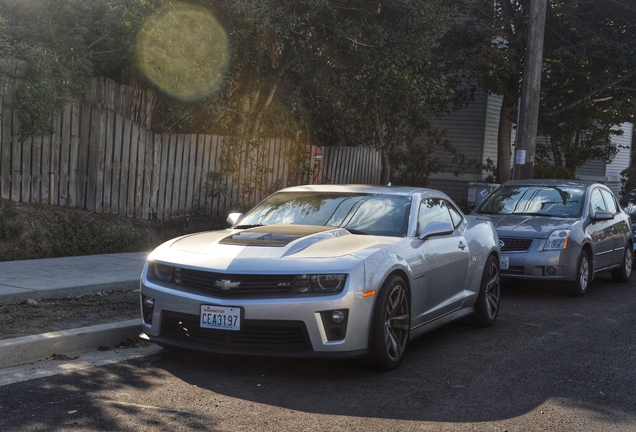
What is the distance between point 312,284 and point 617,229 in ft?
27.0

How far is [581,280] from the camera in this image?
36.8 feet

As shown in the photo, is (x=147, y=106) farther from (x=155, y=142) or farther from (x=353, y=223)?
(x=353, y=223)

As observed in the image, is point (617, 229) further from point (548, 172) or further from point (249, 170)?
point (548, 172)

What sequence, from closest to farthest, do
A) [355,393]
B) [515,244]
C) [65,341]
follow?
[355,393], [65,341], [515,244]

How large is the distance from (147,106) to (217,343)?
8.27m

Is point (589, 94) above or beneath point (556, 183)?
above

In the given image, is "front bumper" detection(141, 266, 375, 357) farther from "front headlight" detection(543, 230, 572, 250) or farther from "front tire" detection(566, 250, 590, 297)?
"front tire" detection(566, 250, 590, 297)

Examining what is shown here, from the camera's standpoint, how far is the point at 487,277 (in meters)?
8.62

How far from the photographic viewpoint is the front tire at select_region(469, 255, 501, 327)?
27.9ft

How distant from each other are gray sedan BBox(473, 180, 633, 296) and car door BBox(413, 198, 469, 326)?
2.83 metres

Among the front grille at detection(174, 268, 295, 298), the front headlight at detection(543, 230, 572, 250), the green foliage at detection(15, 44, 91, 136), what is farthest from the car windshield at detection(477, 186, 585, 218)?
the front grille at detection(174, 268, 295, 298)

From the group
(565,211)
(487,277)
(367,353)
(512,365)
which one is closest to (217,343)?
(367,353)

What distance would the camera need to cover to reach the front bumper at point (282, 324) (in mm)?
5934

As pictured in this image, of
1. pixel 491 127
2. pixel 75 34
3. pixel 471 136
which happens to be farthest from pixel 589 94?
pixel 75 34
